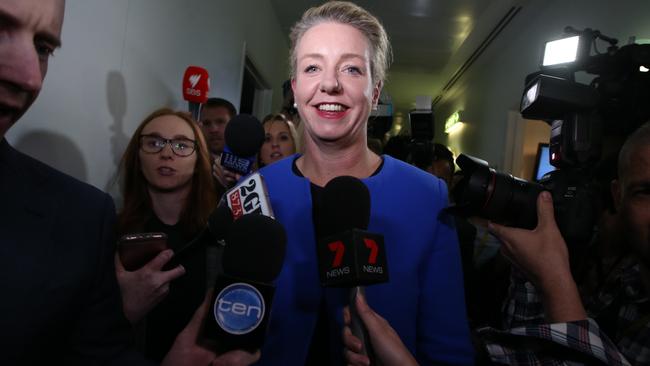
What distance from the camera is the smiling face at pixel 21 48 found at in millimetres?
636

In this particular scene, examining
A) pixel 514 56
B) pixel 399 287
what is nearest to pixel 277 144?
pixel 399 287

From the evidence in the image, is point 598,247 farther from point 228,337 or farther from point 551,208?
point 228,337

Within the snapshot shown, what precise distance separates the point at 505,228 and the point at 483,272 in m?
1.18

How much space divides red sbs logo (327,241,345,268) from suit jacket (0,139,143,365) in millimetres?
484

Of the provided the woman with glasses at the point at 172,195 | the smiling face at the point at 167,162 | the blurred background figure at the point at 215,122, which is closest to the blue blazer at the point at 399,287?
the woman with glasses at the point at 172,195

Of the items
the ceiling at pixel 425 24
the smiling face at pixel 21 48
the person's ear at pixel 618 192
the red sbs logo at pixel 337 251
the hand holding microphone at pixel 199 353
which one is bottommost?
the hand holding microphone at pixel 199 353

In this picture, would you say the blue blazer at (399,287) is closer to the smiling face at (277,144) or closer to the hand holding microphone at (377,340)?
the hand holding microphone at (377,340)

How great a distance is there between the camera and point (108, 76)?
1828 mm

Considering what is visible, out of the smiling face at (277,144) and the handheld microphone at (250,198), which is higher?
the smiling face at (277,144)

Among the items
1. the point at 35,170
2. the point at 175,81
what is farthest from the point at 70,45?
the point at 175,81

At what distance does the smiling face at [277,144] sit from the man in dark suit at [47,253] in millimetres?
1325

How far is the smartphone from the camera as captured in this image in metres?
0.98

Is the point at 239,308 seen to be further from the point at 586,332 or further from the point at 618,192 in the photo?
the point at 618,192

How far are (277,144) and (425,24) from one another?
4230 mm
